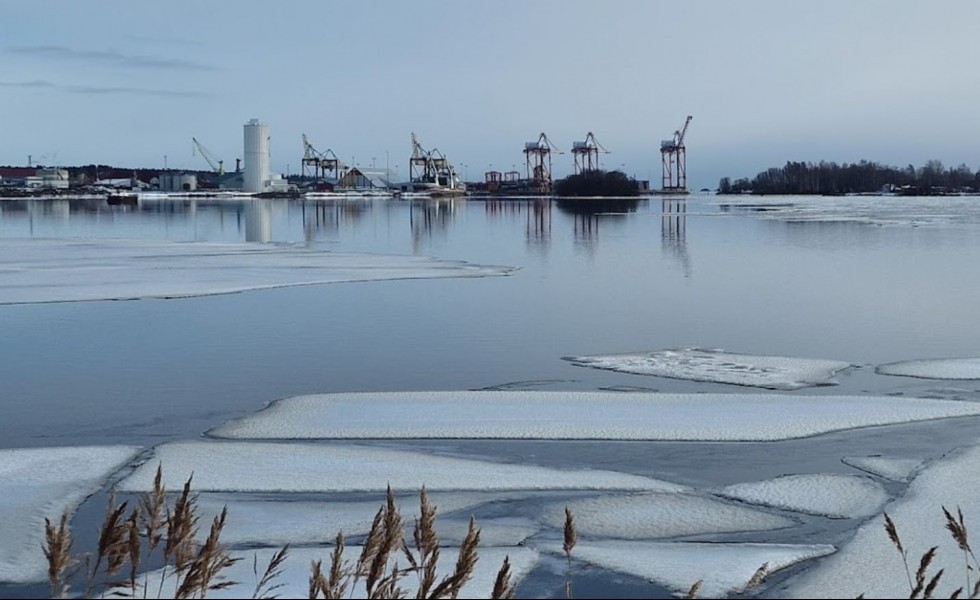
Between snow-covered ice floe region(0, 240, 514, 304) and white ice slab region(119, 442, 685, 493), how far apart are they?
827cm

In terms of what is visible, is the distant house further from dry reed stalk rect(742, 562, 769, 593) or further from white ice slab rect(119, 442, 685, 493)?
dry reed stalk rect(742, 562, 769, 593)

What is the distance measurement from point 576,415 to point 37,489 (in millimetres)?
3201

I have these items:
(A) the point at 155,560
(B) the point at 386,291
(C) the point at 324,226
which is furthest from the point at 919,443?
(C) the point at 324,226

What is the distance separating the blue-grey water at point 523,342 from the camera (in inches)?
235

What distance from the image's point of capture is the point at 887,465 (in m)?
5.46

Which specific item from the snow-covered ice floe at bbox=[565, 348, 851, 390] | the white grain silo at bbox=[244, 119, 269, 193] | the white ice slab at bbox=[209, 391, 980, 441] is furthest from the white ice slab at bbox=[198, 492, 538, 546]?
the white grain silo at bbox=[244, 119, 269, 193]

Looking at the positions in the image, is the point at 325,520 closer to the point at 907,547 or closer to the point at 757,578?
the point at 757,578

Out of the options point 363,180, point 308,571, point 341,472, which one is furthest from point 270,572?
point 363,180

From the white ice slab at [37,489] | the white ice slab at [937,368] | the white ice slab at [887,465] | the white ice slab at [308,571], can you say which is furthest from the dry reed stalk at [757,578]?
the white ice slab at [937,368]

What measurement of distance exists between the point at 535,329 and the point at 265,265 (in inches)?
352

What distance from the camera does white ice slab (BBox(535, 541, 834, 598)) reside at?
3.75m

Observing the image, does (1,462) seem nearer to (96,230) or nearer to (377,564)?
(377,564)

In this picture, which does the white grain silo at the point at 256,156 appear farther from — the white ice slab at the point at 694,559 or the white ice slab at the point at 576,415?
the white ice slab at the point at 694,559

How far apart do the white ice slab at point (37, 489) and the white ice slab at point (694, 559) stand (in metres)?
2.00
